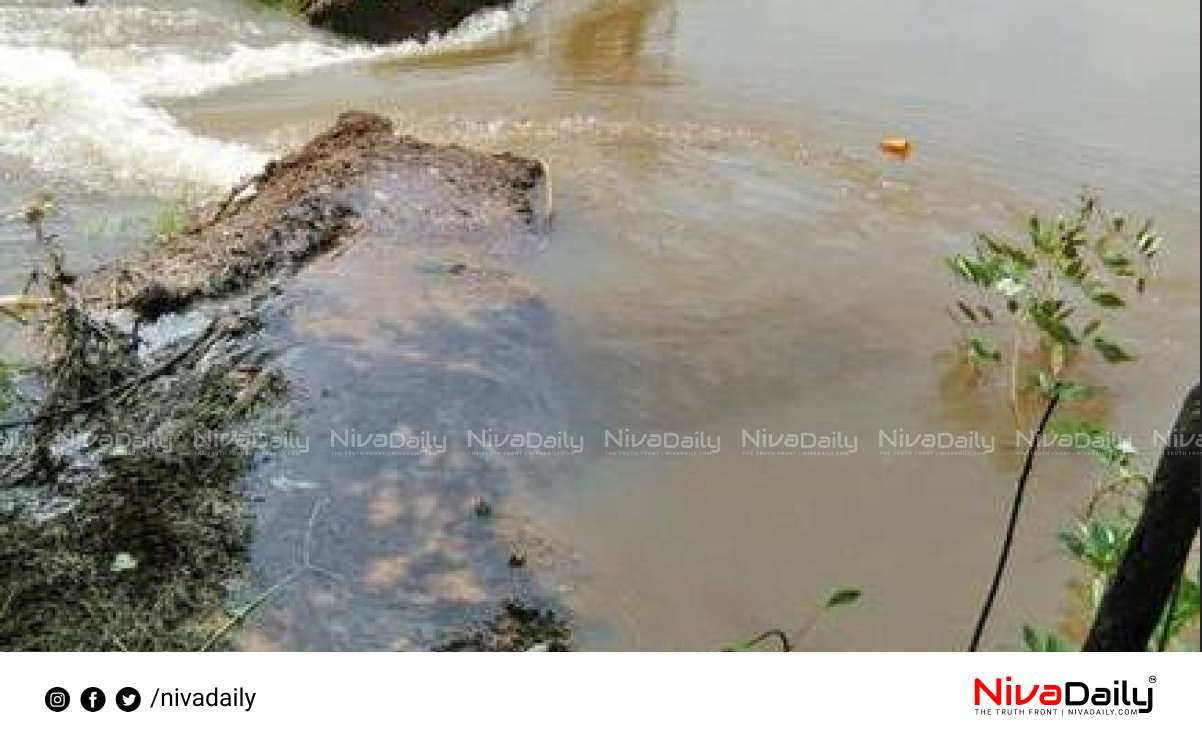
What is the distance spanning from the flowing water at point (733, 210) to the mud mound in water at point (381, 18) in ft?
0.66

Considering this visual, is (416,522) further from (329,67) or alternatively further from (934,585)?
(329,67)

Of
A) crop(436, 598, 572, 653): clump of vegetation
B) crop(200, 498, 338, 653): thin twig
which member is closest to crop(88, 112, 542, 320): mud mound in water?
crop(200, 498, 338, 653): thin twig

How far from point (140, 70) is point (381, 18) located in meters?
2.07

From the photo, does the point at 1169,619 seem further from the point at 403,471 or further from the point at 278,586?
the point at 403,471

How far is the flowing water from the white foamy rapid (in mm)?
29

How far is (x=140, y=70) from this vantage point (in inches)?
382

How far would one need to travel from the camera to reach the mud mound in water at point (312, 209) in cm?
565

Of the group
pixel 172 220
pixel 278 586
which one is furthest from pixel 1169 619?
pixel 172 220

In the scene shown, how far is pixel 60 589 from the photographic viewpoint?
12.3 ft
